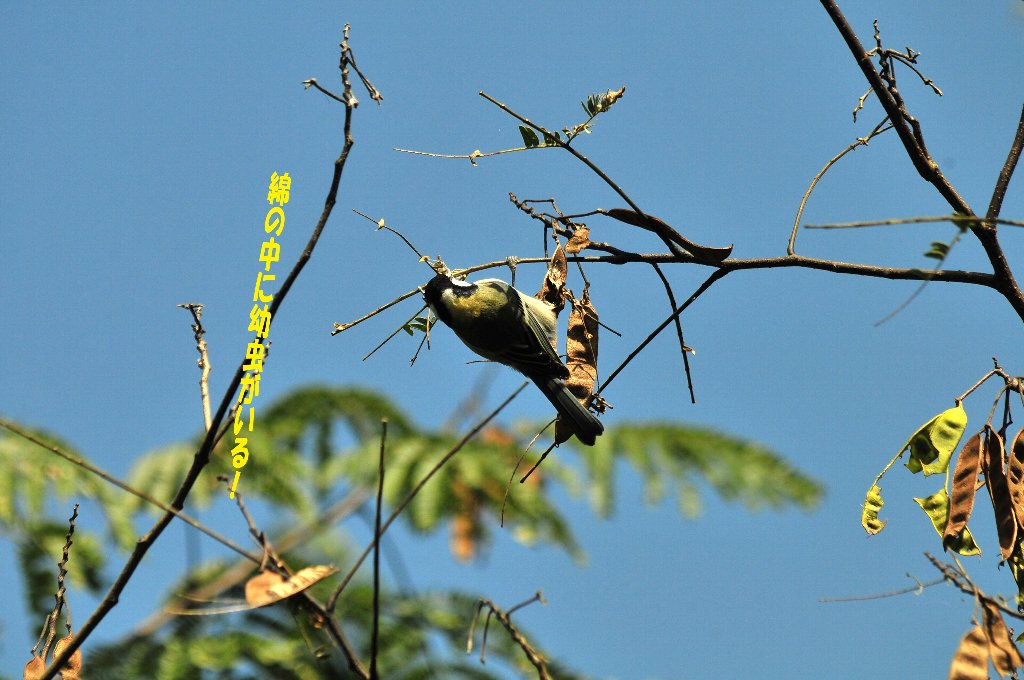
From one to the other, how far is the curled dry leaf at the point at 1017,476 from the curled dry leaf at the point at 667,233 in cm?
90

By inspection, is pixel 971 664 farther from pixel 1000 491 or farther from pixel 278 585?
pixel 278 585

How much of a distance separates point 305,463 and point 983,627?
6.53 meters

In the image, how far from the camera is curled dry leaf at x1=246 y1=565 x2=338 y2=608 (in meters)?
2.63

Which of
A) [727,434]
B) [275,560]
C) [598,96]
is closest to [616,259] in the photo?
[598,96]

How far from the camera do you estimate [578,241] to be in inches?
117

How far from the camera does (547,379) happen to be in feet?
12.7

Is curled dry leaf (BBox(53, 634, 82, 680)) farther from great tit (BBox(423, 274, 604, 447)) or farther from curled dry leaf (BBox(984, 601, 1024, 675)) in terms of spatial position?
curled dry leaf (BBox(984, 601, 1024, 675))

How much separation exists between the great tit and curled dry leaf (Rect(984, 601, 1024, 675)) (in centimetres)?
186

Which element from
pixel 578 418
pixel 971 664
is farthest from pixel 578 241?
pixel 971 664

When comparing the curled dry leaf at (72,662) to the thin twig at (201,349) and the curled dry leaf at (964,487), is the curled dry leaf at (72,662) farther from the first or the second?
the curled dry leaf at (964,487)

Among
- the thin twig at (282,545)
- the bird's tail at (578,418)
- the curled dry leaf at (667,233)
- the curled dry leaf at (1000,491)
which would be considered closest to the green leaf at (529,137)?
the curled dry leaf at (667,233)

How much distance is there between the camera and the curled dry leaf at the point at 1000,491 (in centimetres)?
250

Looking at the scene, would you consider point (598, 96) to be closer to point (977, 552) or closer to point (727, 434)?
point (977, 552)

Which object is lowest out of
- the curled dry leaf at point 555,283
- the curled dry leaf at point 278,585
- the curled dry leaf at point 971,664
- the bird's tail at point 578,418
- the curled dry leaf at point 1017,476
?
the curled dry leaf at point 971,664
